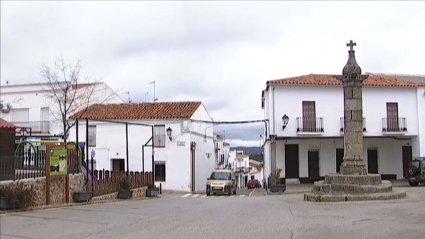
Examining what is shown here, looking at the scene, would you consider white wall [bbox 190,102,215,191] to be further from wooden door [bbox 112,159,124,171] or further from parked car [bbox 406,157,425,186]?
parked car [bbox 406,157,425,186]

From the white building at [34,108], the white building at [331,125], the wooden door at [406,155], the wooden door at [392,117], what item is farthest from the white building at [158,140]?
the wooden door at [406,155]

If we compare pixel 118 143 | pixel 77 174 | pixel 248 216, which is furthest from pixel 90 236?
pixel 118 143

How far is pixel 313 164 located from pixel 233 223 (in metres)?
20.3

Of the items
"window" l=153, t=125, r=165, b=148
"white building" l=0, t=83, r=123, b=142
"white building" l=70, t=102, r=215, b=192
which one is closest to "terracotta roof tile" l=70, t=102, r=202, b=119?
"white building" l=70, t=102, r=215, b=192

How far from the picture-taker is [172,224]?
911 centimetres

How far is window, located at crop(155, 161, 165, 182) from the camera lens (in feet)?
94.8

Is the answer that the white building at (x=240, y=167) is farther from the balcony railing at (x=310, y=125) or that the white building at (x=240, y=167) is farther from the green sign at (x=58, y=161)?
the green sign at (x=58, y=161)

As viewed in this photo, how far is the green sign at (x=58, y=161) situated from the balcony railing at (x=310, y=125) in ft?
54.1

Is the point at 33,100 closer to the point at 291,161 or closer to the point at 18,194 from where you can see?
the point at 291,161

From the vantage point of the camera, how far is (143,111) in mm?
30797

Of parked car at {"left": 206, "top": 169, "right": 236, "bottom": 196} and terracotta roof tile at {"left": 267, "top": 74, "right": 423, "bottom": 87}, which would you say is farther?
terracotta roof tile at {"left": 267, "top": 74, "right": 423, "bottom": 87}

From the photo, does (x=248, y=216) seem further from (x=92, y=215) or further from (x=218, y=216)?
(x=92, y=215)

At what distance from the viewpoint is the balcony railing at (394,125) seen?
27141 mm

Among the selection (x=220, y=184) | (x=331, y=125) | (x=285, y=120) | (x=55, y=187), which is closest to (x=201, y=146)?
(x=220, y=184)
